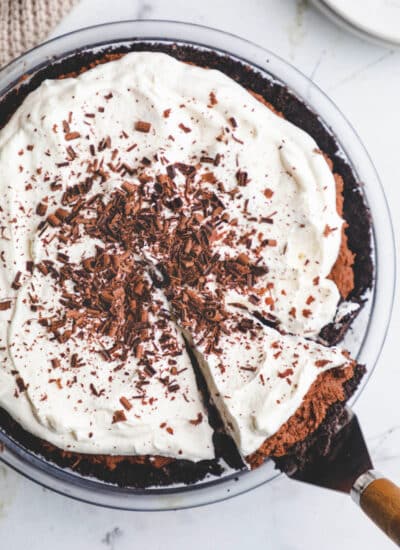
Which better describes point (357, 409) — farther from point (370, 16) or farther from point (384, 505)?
point (370, 16)

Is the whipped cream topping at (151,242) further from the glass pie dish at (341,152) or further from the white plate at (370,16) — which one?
the white plate at (370,16)

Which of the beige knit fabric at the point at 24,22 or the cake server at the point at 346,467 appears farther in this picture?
the beige knit fabric at the point at 24,22

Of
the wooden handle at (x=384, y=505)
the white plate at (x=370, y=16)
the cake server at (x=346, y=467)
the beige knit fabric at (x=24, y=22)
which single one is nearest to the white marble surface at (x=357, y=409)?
the white plate at (x=370, y=16)

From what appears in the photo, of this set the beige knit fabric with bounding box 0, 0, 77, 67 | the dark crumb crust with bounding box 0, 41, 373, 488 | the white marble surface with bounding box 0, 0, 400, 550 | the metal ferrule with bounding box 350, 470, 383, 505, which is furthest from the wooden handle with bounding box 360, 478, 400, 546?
the beige knit fabric with bounding box 0, 0, 77, 67

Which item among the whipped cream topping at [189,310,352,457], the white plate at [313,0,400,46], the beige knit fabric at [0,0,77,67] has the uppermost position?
the white plate at [313,0,400,46]

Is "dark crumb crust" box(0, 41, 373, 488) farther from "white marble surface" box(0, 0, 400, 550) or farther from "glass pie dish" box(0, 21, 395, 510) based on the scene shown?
"white marble surface" box(0, 0, 400, 550)

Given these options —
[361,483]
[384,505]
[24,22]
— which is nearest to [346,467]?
[361,483]
